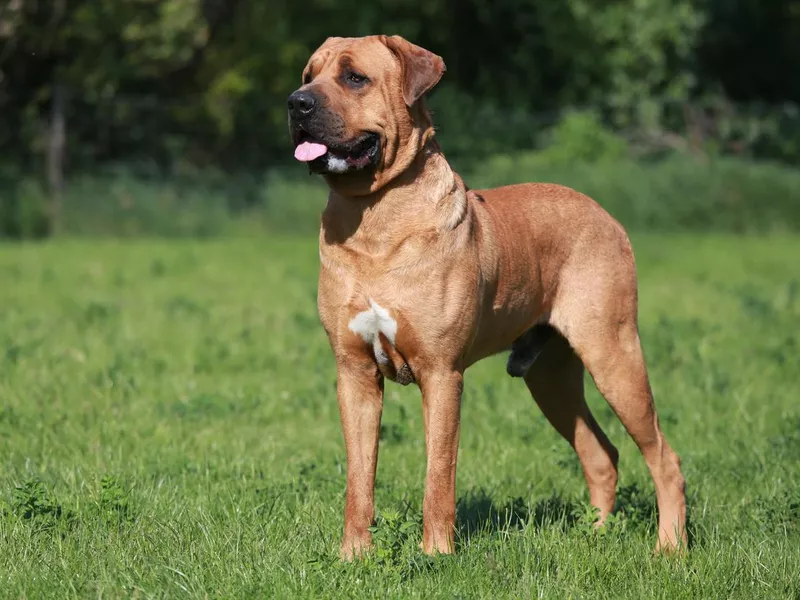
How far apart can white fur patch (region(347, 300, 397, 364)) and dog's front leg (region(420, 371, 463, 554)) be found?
0.24 m

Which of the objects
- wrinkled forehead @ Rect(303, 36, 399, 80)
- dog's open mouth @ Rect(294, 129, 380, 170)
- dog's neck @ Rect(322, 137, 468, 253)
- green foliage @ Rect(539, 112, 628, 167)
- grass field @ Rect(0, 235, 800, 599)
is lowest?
green foliage @ Rect(539, 112, 628, 167)

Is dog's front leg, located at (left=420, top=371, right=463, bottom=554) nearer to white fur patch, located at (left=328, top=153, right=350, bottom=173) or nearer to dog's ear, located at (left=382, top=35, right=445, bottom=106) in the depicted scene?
white fur patch, located at (left=328, top=153, right=350, bottom=173)

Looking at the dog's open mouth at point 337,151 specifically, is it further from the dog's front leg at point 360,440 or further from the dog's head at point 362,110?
the dog's front leg at point 360,440

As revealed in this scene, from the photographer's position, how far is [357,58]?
4.81 m

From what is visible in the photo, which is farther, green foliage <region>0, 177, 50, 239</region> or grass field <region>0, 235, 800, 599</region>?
green foliage <region>0, 177, 50, 239</region>

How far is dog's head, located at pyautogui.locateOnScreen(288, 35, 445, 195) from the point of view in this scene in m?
4.63

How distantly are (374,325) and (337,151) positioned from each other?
27.7 inches

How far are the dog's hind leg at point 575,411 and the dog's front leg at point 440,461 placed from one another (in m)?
1.12

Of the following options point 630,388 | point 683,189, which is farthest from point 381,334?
point 683,189

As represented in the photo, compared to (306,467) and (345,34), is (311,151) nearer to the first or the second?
(306,467)

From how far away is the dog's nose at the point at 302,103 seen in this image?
4590 millimetres

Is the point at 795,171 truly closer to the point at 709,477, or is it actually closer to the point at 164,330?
the point at 164,330

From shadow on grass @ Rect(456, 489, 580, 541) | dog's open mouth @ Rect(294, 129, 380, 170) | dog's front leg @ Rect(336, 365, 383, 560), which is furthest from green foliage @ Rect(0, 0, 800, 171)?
dog's front leg @ Rect(336, 365, 383, 560)

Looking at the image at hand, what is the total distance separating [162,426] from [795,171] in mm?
18590
